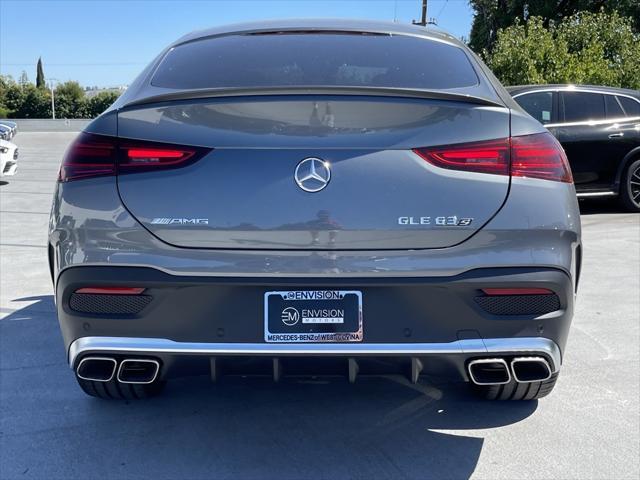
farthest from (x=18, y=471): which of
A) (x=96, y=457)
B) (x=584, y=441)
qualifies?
(x=584, y=441)

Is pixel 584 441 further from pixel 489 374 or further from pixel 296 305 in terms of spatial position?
pixel 296 305

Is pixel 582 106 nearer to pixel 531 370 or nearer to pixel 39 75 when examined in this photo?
pixel 531 370

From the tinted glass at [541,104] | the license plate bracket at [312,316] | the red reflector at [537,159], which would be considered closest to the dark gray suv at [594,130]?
the tinted glass at [541,104]

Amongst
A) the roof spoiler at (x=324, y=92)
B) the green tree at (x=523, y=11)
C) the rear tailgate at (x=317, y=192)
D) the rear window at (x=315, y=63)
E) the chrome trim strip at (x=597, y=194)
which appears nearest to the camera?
the rear tailgate at (x=317, y=192)

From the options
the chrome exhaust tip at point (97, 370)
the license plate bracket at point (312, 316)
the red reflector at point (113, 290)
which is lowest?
the chrome exhaust tip at point (97, 370)

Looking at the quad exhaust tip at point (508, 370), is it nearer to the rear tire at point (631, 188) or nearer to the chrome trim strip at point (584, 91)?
the chrome trim strip at point (584, 91)

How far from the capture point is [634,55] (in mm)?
20203

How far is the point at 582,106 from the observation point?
9.27 metres

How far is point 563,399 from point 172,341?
6.48 ft

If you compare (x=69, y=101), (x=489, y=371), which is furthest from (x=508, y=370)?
(x=69, y=101)

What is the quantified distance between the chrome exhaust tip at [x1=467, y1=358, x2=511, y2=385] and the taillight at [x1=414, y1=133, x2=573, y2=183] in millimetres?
662

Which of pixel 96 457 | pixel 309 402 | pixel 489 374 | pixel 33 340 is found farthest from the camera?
pixel 33 340

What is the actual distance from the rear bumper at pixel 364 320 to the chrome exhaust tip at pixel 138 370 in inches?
2.9

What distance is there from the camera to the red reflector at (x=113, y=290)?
243 cm
